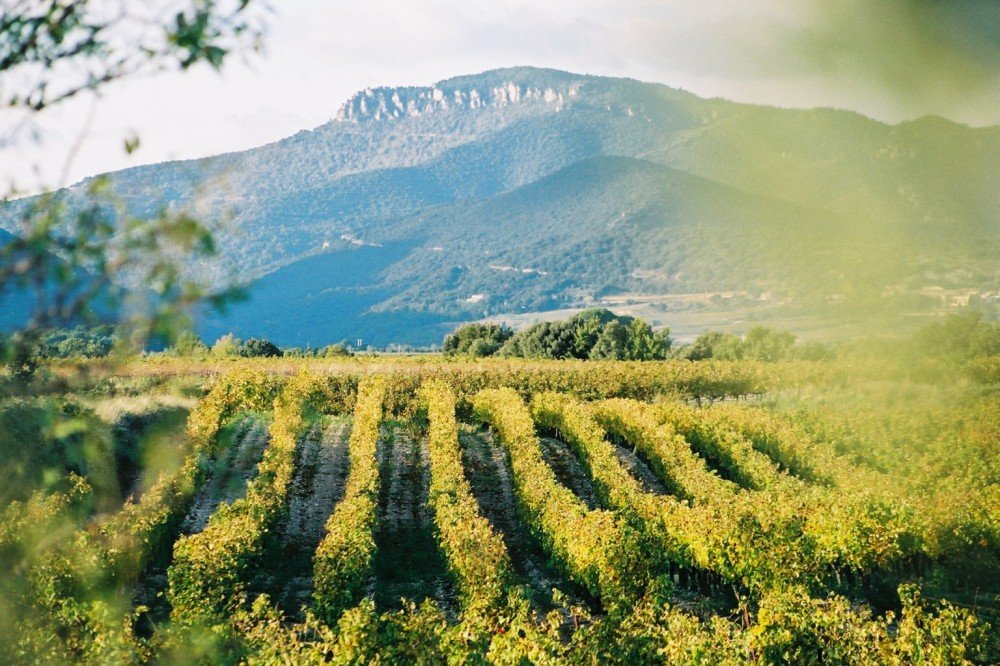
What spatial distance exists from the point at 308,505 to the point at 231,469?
2.85 m

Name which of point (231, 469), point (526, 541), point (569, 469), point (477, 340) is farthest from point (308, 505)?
point (477, 340)

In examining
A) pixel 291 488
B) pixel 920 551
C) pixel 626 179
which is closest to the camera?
pixel 920 551

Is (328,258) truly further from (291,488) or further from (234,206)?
(234,206)

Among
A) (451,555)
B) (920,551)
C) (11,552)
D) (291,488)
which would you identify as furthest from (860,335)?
(291,488)

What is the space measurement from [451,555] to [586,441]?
9463mm

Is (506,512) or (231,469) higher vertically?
(231,469)

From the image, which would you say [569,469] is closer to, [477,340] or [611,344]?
[611,344]

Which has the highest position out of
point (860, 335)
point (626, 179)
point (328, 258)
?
point (860, 335)

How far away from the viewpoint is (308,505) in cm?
2055

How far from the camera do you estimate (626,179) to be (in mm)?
178375

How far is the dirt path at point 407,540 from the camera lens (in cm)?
1498

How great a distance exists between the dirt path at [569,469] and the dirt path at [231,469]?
8743 millimetres

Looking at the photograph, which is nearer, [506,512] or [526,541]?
[526,541]

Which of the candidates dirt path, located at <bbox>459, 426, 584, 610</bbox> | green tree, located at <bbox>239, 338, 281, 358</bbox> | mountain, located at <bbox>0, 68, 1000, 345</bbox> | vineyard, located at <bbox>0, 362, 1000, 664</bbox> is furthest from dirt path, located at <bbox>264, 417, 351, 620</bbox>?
green tree, located at <bbox>239, 338, 281, 358</bbox>
